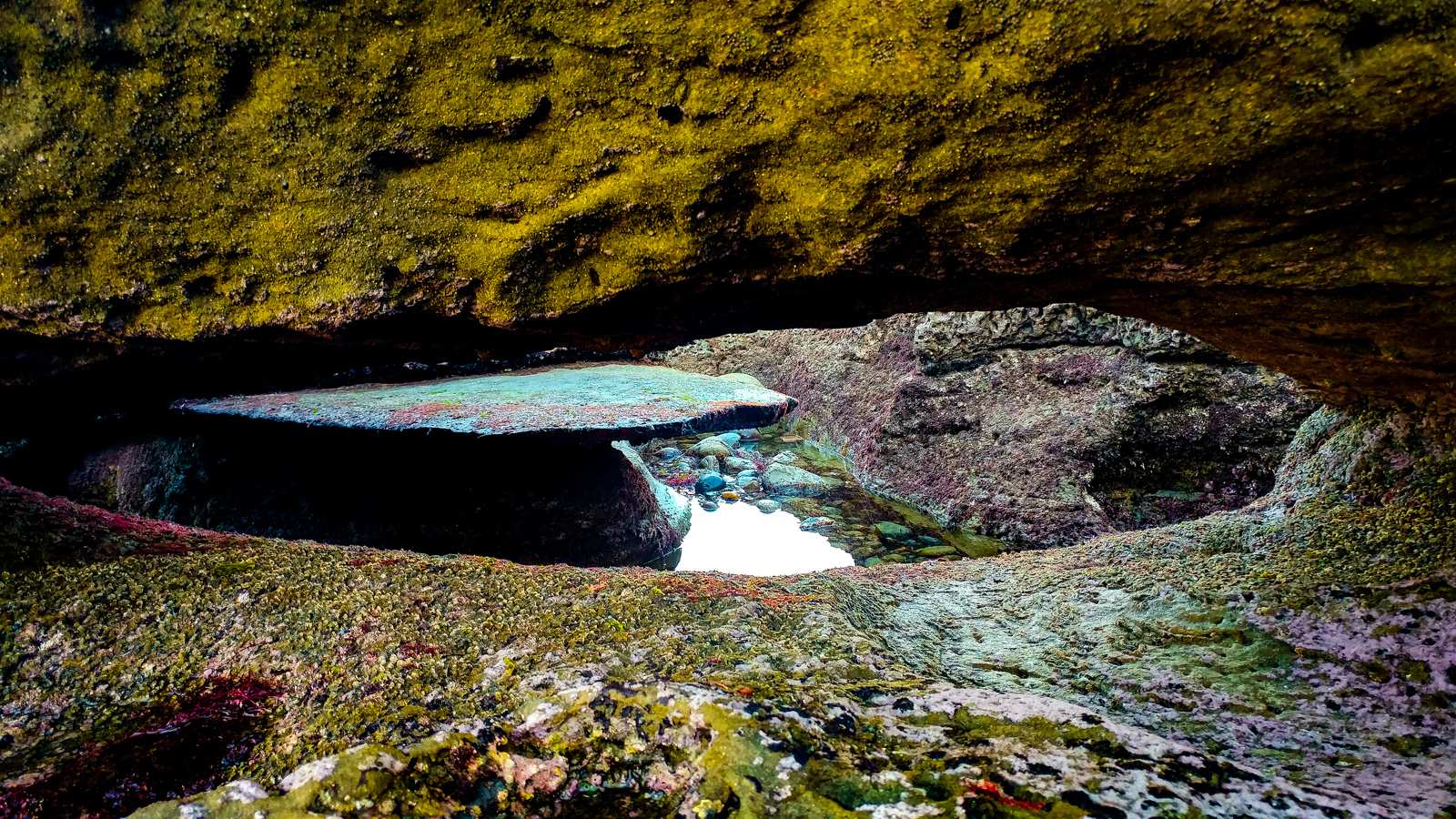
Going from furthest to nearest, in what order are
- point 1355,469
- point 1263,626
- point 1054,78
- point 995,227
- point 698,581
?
point 1355,469 → point 698,581 → point 1263,626 → point 995,227 → point 1054,78

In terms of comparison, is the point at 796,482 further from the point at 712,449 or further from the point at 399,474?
the point at 399,474

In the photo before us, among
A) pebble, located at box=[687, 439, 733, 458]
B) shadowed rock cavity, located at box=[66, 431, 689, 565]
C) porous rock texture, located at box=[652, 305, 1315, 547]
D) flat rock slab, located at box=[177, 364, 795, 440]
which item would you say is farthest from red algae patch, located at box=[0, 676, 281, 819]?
pebble, located at box=[687, 439, 733, 458]

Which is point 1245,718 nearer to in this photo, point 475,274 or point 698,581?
point 698,581

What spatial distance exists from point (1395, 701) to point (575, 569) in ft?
6.22

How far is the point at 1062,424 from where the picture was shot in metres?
4.02

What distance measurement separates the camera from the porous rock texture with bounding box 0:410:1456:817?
1010 mm

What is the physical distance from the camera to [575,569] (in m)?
2.09

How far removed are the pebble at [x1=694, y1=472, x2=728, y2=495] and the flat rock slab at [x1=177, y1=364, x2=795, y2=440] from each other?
34.3 inches

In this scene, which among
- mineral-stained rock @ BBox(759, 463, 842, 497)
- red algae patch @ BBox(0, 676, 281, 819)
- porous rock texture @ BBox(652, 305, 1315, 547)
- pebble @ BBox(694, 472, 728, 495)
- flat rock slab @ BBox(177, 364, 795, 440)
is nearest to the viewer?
red algae patch @ BBox(0, 676, 281, 819)

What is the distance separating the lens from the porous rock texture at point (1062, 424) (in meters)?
3.48

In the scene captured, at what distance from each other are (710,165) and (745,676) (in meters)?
0.92

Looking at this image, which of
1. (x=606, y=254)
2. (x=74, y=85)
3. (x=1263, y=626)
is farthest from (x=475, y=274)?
(x=1263, y=626)

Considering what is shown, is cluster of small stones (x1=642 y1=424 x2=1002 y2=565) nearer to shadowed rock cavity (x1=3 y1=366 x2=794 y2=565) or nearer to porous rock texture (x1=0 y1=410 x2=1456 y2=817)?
shadowed rock cavity (x1=3 y1=366 x2=794 y2=565)

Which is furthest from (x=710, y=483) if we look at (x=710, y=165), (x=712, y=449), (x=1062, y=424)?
(x=710, y=165)
